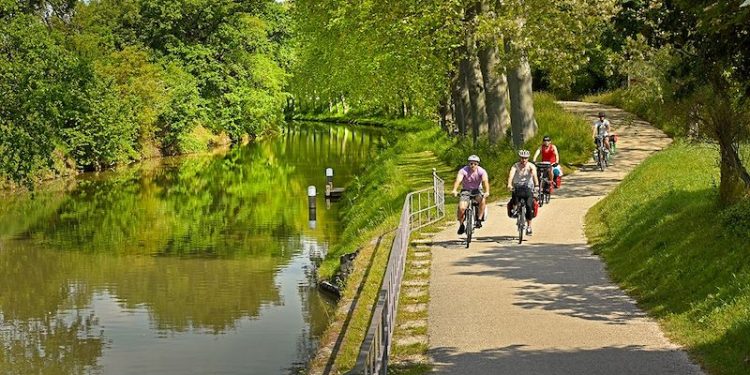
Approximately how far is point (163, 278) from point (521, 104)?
12.7 meters

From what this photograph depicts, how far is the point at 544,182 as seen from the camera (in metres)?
24.0

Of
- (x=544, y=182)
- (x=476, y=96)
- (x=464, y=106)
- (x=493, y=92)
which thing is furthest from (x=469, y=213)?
(x=464, y=106)

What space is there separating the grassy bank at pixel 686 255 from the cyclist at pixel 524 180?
149 cm

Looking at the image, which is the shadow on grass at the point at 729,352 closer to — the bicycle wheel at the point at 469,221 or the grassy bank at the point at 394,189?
the grassy bank at the point at 394,189

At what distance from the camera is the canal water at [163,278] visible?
18.8 metres

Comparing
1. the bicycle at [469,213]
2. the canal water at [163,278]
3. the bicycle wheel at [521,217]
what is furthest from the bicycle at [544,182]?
the canal water at [163,278]

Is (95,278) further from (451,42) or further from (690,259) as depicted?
(690,259)

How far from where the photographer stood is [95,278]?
84.6 ft

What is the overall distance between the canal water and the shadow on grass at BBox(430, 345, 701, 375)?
654 cm

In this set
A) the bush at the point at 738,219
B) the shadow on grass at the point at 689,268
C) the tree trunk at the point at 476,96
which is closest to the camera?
the shadow on grass at the point at 689,268

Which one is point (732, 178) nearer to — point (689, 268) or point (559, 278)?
point (689, 268)

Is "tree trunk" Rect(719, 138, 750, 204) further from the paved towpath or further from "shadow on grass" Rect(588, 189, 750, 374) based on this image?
the paved towpath

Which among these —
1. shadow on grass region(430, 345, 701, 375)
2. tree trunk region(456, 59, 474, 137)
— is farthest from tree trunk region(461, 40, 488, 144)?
shadow on grass region(430, 345, 701, 375)

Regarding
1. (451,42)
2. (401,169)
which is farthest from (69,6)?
(451,42)
